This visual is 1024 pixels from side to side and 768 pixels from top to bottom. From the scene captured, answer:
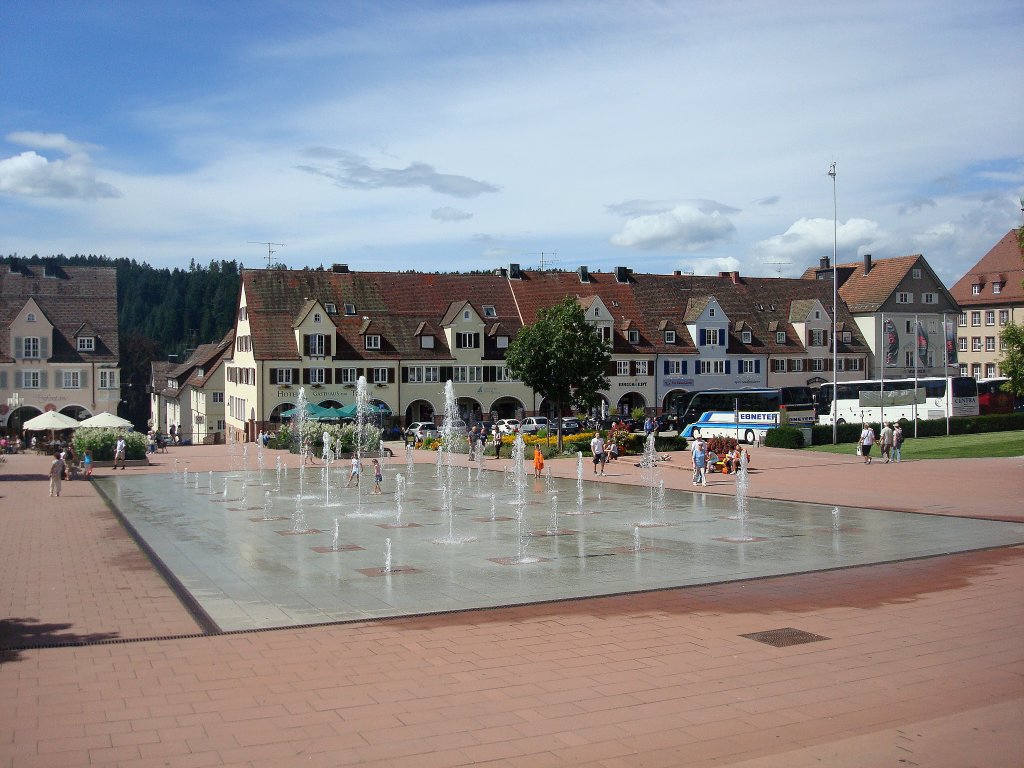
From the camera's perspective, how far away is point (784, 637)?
12.8 meters

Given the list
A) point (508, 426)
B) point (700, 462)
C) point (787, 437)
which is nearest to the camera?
point (700, 462)

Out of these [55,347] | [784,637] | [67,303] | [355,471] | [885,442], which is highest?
[67,303]

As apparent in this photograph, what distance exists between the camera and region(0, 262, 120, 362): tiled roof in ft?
243

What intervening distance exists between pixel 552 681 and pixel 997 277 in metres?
102

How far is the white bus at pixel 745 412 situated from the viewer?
181ft

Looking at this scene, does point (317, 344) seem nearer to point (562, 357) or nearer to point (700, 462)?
point (562, 357)

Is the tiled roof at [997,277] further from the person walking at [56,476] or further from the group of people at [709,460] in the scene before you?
the person walking at [56,476]

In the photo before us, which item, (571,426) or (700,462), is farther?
(571,426)

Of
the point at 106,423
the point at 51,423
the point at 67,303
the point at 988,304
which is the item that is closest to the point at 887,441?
the point at 106,423

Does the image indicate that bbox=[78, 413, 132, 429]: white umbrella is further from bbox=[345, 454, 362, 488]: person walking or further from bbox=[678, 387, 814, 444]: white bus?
bbox=[678, 387, 814, 444]: white bus

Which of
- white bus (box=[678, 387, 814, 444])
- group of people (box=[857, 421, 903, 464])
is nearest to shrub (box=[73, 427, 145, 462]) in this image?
white bus (box=[678, 387, 814, 444])

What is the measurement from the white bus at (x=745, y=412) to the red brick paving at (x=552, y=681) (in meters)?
38.3

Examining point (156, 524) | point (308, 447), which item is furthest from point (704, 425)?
point (156, 524)

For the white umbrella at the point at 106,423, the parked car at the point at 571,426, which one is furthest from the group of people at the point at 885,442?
the white umbrella at the point at 106,423
